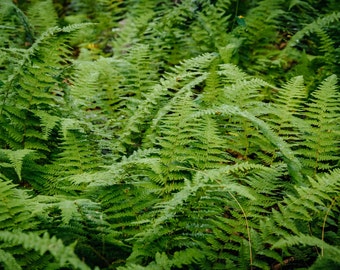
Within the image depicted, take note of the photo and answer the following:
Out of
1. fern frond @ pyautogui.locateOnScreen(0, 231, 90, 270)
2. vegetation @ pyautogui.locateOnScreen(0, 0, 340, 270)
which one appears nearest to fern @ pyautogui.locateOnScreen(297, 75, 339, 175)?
vegetation @ pyautogui.locateOnScreen(0, 0, 340, 270)

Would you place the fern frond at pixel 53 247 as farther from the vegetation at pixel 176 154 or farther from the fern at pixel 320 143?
the fern at pixel 320 143

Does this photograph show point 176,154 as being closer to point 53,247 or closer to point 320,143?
point 320,143

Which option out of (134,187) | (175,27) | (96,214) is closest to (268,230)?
(134,187)

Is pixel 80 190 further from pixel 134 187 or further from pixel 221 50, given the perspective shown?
pixel 221 50

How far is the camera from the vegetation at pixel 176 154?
215 centimetres

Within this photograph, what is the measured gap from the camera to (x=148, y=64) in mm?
4344

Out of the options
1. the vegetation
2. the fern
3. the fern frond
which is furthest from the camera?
the fern

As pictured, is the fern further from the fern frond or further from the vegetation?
the fern frond

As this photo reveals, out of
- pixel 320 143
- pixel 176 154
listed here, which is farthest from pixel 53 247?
pixel 320 143

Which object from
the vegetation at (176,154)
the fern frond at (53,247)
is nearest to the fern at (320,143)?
the vegetation at (176,154)

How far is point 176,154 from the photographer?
2.69 meters

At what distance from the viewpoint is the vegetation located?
2152mm

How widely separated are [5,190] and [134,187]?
882 mm

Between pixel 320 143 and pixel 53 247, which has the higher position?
pixel 53 247
